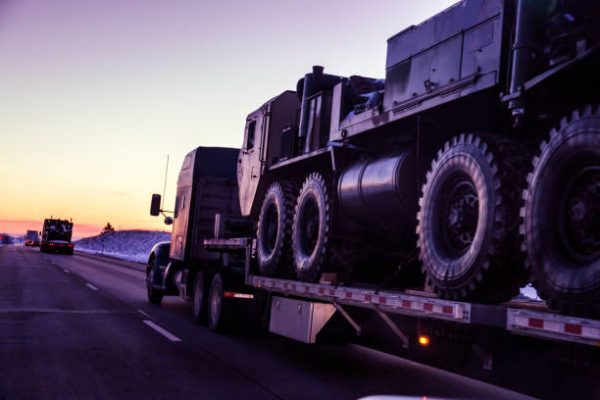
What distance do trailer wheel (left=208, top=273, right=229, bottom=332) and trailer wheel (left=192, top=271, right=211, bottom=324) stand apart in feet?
1.35


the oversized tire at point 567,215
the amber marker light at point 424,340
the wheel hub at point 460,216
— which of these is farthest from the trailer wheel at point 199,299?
the oversized tire at point 567,215

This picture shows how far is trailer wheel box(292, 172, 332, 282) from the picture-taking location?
8305 mm

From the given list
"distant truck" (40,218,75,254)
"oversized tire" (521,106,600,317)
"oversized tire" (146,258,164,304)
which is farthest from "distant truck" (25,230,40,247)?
"oversized tire" (521,106,600,317)

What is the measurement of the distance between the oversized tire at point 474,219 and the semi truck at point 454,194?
2 cm

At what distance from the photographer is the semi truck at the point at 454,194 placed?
4.44 metres

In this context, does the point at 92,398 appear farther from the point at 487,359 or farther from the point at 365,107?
the point at 365,107

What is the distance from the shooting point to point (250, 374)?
793 centimetres

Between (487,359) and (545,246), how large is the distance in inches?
44.3

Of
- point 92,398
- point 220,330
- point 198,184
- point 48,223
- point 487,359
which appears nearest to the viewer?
point 487,359

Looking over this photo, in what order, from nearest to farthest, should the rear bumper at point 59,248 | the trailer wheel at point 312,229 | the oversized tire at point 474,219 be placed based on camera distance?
the oversized tire at point 474,219 < the trailer wheel at point 312,229 < the rear bumper at point 59,248

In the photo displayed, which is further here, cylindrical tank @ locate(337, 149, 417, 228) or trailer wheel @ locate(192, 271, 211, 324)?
trailer wheel @ locate(192, 271, 211, 324)

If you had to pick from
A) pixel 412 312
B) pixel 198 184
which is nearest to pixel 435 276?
pixel 412 312

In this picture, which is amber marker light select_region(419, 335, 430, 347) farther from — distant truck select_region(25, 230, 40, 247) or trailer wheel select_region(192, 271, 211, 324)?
distant truck select_region(25, 230, 40, 247)

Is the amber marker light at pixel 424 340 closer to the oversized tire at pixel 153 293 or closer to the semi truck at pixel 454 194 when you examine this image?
the semi truck at pixel 454 194
